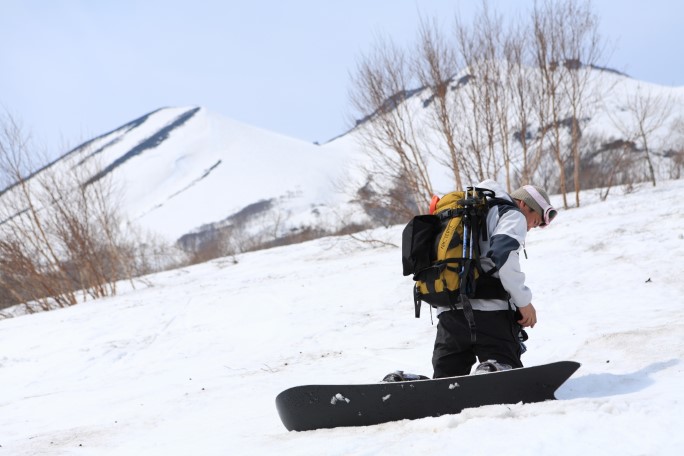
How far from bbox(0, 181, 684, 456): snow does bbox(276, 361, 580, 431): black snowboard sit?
142 mm

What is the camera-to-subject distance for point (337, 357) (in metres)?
6.11

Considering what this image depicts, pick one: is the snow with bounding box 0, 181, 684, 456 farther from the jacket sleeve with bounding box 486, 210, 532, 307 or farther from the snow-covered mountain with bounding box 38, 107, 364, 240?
the snow-covered mountain with bounding box 38, 107, 364, 240

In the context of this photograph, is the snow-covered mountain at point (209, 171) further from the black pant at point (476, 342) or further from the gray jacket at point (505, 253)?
the gray jacket at point (505, 253)

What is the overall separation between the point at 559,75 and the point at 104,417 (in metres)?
16.1

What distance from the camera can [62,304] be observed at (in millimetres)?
16109

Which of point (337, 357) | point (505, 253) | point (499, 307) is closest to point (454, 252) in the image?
point (505, 253)

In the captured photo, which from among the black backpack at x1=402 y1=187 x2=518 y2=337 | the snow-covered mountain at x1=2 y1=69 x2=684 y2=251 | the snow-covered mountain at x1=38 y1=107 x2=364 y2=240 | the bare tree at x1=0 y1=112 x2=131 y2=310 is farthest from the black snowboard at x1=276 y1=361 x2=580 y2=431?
the snow-covered mountain at x1=38 y1=107 x2=364 y2=240

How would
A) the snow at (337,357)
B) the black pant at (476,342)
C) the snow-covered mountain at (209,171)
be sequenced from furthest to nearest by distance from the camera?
the snow-covered mountain at (209,171) → the black pant at (476,342) → the snow at (337,357)

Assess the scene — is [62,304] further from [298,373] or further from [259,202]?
[259,202]

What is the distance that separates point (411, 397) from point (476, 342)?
501 millimetres

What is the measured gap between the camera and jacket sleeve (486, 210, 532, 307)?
3.05 m

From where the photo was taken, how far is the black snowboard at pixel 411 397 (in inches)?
118

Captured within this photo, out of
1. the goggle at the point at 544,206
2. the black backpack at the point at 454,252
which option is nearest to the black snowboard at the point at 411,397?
the black backpack at the point at 454,252

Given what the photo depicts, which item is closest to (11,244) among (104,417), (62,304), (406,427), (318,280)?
(62,304)
